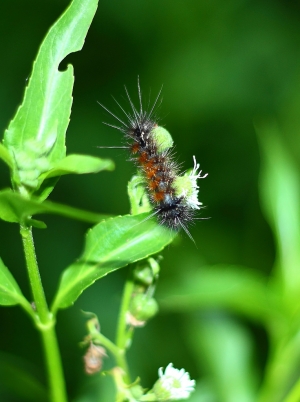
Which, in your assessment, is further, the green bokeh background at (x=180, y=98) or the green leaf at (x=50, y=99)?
the green bokeh background at (x=180, y=98)

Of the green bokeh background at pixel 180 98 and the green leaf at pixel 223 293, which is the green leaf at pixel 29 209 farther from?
the green bokeh background at pixel 180 98

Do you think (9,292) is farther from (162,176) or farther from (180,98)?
(180,98)

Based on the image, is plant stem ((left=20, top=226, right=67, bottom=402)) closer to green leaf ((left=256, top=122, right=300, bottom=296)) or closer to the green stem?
the green stem

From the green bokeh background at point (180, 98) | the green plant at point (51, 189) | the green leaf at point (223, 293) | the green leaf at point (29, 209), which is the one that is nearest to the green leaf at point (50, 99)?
the green plant at point (51, 189)

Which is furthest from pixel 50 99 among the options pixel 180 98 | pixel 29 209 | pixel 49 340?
pixel 180 98

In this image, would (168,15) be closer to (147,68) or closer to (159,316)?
(147,68)

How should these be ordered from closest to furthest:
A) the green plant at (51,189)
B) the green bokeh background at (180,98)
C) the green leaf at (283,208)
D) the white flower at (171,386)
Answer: the green plant at (51,189) → the white flower at (171,386) → the green leaf at (283,208) → the green bokeh background at (180,98)
